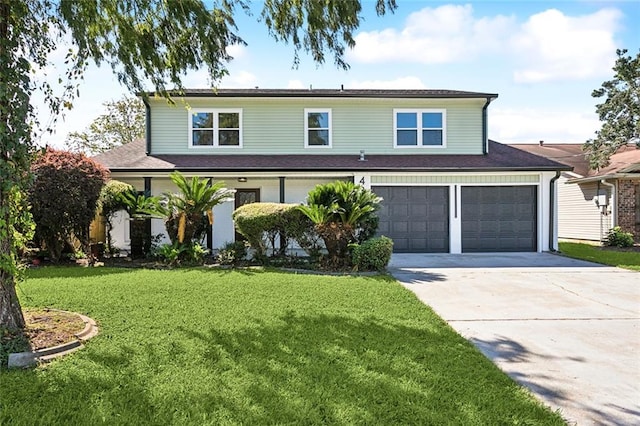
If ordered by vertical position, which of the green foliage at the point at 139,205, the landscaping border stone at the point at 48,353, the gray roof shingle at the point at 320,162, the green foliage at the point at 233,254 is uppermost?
the gray roof shingle at the point at 320,162

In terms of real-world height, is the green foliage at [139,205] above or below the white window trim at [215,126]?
below

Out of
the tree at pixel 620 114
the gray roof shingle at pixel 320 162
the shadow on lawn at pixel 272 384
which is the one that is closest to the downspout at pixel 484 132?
the gray roof shingle at pixel 320 162

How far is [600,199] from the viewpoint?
16.9 m

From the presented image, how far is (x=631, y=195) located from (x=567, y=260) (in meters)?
7.41

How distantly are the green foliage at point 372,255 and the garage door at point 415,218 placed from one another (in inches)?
154

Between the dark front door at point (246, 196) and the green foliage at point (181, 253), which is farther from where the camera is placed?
the dark front door at point (246, 196)

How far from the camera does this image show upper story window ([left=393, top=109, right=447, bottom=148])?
14.7 metres

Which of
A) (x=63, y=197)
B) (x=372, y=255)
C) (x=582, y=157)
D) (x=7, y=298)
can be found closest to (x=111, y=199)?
(x=63, y=197)

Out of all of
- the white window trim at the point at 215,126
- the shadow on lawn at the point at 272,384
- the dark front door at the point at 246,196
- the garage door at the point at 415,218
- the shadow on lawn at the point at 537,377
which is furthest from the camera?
the white window trim at the point at 215,126

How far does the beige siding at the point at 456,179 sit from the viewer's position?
1351 centimetres

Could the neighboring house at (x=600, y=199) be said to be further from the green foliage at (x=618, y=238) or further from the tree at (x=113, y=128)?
the tree at (x=113, y=128)

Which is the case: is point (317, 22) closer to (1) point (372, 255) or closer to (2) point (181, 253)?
(1) point (372, 255)

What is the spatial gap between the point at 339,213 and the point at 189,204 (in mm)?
3801

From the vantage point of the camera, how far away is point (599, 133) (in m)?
18.4
